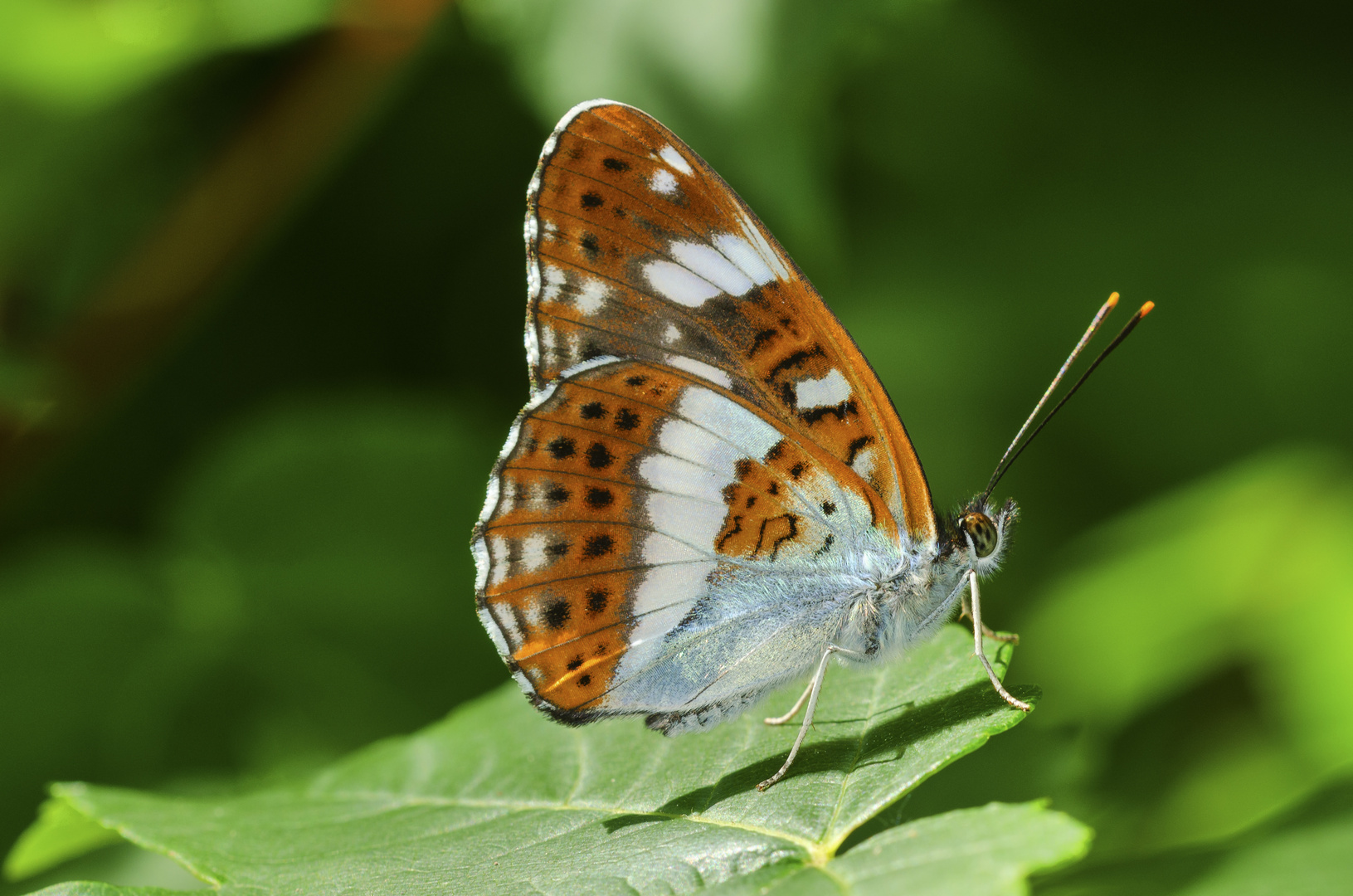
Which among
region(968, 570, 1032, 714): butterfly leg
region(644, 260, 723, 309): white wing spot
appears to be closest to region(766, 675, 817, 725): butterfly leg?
region(968, 570, 1032, 714): butterfly leg

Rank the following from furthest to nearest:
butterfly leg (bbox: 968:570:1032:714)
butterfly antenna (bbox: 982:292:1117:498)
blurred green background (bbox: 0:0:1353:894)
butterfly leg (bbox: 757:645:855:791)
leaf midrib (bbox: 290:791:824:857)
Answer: blurred green background (bbox: 0:0:1353:894) < butterfly antenna (bbox: 982:292:1117:498) < butterfly leg (bbox: 757:645:855:791) < butterfly leg (bbox: 968:570:1032:714) < leaf midrib (bbox: 290:791:824:857)

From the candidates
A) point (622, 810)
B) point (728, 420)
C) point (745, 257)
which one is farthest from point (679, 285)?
point (622, 810)

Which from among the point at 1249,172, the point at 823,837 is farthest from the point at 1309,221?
the point at 823,837

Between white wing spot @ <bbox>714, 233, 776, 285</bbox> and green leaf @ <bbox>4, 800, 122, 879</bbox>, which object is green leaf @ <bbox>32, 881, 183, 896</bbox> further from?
white wing spot @ <bbox>714, 233, 776, 285</bbox>

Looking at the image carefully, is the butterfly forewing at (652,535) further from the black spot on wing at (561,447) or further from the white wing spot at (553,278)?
the white wing spot at (553,278)

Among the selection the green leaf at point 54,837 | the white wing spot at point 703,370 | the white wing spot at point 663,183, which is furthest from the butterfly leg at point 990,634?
the green leaf at point 54,837

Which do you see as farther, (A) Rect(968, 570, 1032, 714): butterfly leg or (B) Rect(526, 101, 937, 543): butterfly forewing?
(B) Rect(526, 101, 937, 543): butterfly forewing

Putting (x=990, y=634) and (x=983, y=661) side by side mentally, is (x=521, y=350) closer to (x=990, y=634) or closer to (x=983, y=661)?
(x=990, y=634)
